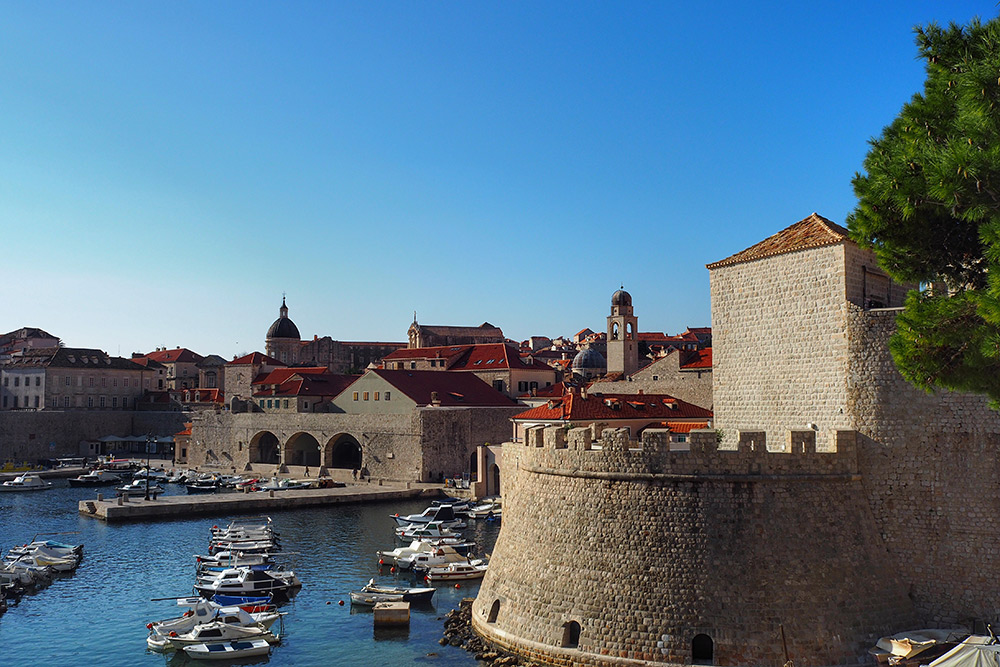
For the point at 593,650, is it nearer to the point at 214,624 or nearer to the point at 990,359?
the point at 990,359

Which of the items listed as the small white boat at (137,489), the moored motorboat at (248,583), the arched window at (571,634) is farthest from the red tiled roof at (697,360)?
the arched window at (571,634)

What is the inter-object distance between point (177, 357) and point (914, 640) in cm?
10352

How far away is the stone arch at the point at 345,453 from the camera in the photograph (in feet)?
197

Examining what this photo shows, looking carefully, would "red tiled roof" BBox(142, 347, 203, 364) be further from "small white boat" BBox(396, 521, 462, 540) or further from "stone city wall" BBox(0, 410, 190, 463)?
"small white boat" BBox(396, 521, 462, 540)

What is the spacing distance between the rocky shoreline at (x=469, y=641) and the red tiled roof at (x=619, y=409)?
15.2 m

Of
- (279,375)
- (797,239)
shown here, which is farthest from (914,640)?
(279,375)

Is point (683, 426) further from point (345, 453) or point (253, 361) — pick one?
point (253, 361)

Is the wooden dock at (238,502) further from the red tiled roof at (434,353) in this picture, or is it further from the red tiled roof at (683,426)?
the red tiled roof at (434,353)

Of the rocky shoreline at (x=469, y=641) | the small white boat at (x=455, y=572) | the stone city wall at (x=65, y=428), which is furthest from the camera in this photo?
the stone city wall at (x=65, y=428)

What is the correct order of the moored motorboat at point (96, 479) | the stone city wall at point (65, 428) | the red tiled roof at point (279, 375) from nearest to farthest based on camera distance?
the moored motorboat at point (96, 479)
the red tiled roof at point (279, 375)
the stone city wall at point (65, 428)

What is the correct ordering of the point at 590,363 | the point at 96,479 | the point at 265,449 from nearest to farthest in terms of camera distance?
the point at 96,479 → the point at 265,449 → the point at 590,363

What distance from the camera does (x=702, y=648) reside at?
16.1 m

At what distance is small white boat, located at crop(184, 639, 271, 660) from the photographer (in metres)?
21.7

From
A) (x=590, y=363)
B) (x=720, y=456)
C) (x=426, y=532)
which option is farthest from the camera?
(x=590, y=363)
